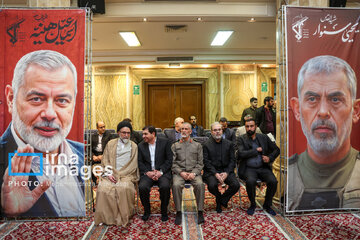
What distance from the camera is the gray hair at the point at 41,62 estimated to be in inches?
130

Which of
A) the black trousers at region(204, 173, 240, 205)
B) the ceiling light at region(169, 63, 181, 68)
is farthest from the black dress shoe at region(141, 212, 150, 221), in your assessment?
the ceiling light at region(169, 63, 181, 68)

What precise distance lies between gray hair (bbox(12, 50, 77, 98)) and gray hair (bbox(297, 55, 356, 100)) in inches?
126

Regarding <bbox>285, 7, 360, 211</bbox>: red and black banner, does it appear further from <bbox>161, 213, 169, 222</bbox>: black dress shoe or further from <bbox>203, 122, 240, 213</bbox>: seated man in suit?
<bbox>161, 213, 169, 222</bbox>: black dress shoe

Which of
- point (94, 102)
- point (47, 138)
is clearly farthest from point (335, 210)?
point (94, 102)

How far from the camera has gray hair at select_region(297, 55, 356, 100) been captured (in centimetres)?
339

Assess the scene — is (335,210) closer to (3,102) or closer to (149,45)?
(3,102)

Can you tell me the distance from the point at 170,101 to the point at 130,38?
3.14 meters

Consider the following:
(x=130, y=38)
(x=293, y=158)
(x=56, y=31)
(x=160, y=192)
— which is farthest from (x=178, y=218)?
(x=130, y=38)

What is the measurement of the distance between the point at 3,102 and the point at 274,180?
13.0 ft

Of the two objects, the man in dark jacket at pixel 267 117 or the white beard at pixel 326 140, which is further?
the man in dark jacket at pixel 267 117

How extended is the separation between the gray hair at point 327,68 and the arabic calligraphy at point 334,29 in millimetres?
340

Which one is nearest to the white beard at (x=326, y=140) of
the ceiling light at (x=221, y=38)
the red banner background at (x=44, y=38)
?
the red banner background at (x=44, y=38)

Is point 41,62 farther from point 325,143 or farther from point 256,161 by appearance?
point 325,143

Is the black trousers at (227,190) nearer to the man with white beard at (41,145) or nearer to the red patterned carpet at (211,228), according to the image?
the red patterned carpet at (211,228)
